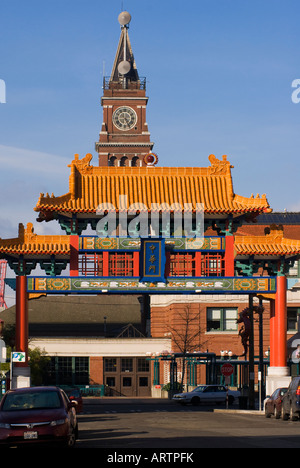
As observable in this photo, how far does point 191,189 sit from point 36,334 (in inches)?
2188

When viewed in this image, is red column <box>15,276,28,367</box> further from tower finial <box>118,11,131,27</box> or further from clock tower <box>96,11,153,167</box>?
tower finial <box>118,11,131,27</box>

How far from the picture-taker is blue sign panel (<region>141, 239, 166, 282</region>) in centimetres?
4475

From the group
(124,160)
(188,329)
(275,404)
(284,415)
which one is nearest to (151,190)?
(275,404)

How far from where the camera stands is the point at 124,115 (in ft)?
456

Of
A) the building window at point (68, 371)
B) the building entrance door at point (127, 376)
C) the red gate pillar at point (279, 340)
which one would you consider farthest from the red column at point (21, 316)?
the building entrance door at point (127, 376)

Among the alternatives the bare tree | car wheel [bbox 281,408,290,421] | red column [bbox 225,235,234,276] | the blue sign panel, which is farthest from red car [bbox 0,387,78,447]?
the bare tree

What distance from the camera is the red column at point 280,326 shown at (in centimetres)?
4606

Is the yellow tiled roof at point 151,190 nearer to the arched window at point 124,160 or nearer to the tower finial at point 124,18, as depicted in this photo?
the arched window at point 124,160

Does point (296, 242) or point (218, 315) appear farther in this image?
point (218, 315)

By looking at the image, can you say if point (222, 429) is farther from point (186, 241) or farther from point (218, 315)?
point (218, 315)

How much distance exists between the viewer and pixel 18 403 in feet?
71.2

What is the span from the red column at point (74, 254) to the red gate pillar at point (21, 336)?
7.86 ft

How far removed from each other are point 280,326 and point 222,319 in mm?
31015
